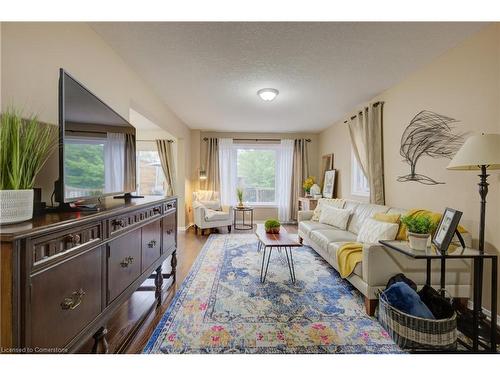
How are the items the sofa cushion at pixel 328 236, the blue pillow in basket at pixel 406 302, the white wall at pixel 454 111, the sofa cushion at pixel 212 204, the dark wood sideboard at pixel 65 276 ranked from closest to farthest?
the dark wood sideboard at pixel 65 276
the blue pillow in basket at pixel 406 302
the white wall at pixel 454 111
the sofa cushion at pixel 328 236
the sofa cushion at pixel 212 204

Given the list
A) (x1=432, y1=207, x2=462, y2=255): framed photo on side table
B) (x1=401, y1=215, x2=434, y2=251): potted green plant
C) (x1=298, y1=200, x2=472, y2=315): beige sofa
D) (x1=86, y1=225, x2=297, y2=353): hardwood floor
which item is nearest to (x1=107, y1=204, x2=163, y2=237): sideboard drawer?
(x1=86, y1=225, x2=297, y2=353): hardwood floor

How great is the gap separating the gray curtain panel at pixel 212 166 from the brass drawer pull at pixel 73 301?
4854 millimetres

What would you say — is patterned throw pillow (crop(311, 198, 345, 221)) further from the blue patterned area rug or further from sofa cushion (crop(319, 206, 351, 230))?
the blue patterned area rug

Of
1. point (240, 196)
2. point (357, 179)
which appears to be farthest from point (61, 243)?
point (240, 196)

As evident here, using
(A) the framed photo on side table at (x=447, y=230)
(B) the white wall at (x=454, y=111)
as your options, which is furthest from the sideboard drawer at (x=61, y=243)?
(B) the white wall at (x=454, y=111)

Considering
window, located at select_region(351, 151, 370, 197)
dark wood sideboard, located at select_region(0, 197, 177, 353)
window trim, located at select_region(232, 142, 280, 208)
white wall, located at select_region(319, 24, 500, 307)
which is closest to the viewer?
dark wood sideboard, located at select_region(0, 197, 177, 353)

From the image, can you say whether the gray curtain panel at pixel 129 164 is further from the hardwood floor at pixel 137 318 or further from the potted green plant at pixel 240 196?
the potted green plant at pixel 240 196

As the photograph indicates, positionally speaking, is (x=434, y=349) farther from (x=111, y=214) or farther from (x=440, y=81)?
(x=440, y=81)

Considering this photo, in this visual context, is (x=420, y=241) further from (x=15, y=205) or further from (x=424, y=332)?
(x=15, y=205)

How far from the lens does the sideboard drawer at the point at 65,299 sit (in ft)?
2.81

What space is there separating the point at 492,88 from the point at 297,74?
5.75 ft

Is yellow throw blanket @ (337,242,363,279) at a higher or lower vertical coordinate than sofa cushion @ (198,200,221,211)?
lower

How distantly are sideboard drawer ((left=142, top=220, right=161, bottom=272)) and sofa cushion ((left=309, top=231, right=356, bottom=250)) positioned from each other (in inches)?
78.7

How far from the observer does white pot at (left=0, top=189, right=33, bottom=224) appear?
92 centimetres
